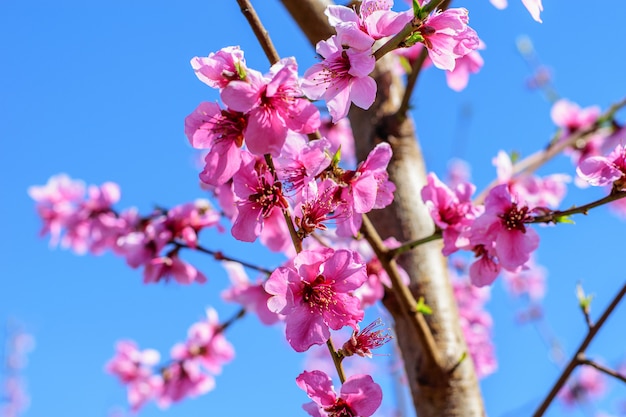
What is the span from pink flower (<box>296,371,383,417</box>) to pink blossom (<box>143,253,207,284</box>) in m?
0.90

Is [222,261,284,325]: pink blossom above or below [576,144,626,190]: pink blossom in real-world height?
above

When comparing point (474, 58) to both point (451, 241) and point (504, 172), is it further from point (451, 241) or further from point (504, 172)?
point (451, 241)

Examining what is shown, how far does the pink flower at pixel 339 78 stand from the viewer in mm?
1043

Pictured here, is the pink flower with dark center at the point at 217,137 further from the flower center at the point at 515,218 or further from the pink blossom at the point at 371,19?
the flower center at the point at 515,218

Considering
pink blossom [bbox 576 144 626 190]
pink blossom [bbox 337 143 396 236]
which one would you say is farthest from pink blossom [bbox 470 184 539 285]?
pink blossom [bbox 337 143 396 236]

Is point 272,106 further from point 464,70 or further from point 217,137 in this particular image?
point 464,70

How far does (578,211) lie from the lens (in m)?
1.21

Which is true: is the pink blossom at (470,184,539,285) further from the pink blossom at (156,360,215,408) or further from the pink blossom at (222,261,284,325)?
the pink blossom at (156,360,215,408)

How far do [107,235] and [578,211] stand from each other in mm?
1856

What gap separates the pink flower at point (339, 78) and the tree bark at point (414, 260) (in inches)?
30.6

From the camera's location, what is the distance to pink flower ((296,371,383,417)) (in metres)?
1.02

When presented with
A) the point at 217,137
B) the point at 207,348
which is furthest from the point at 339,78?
the point at 207,348

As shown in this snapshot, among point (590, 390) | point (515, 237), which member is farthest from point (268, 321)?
point (590, 390)

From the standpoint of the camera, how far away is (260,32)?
115 centimetres
